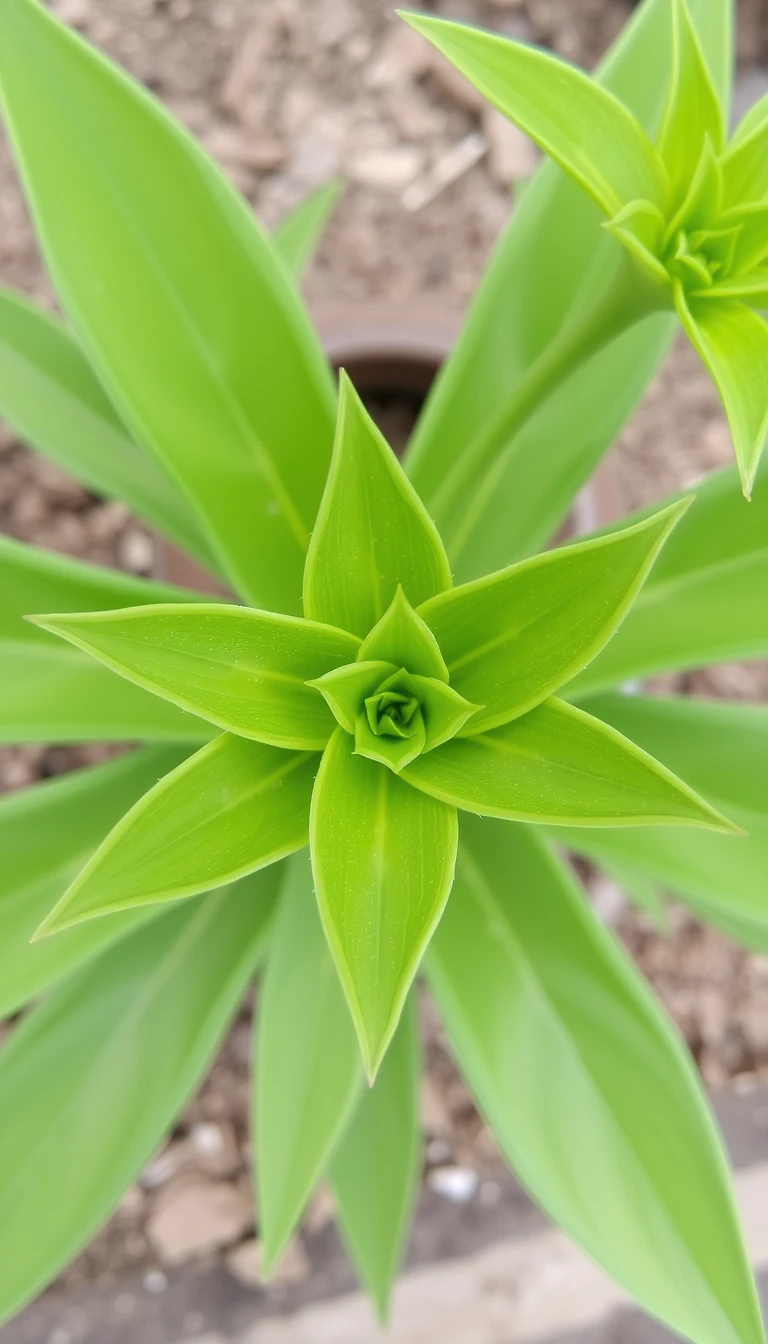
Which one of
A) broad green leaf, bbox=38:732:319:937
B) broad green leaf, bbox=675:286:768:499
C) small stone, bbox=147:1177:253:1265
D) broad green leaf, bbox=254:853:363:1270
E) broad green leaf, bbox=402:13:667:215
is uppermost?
broad green leaf, bbox=402:13:667:215

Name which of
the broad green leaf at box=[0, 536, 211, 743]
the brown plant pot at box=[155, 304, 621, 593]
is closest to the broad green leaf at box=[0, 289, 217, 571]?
the broad green leaf at box=[0, 536, 211, 743]

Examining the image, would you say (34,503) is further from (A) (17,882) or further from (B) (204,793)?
(B) (204,793)

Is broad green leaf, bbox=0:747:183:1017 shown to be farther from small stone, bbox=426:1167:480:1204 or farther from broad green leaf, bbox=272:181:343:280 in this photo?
small stone, bbox=426:1167:480:1204

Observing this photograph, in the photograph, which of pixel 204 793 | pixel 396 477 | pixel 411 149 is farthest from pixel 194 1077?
pixel 411 149

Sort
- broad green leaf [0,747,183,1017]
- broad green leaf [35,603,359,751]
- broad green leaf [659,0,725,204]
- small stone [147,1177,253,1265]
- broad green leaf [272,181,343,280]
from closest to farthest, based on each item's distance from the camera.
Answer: broad green leaf [35,603,359,751]
broad green leaf [659,0,725,204]
broad green leaf [0,747,183,1017]
broad green leaf [272,181,343,280]
small stone [147,1177,253,1265]

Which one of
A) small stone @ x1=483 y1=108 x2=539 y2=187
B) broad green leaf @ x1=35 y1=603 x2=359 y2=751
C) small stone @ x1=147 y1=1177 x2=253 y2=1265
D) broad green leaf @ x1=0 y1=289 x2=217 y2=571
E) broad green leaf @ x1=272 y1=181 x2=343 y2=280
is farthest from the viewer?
small stone @ x1=483 y1=108 x2=539 y2=187

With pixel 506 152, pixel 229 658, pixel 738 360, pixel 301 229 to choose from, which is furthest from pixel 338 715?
pixel 506 152

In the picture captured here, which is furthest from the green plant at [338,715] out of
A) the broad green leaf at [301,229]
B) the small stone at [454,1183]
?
the small stone at [454,1183]
